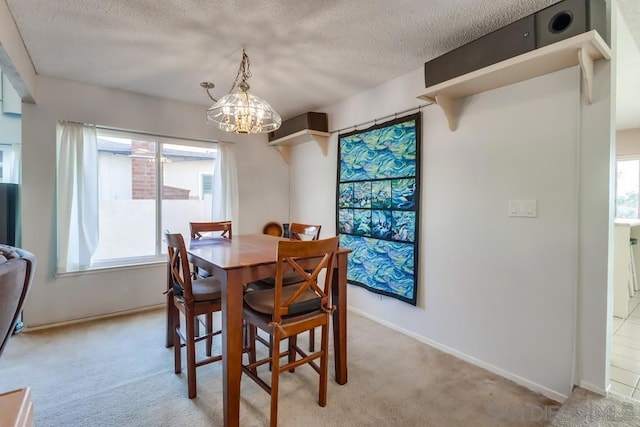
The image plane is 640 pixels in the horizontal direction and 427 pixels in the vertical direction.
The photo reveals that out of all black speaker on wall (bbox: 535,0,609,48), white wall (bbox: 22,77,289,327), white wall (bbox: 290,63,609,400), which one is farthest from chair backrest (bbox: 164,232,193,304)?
black speaker on wall (bbox: 535,0,609,48)

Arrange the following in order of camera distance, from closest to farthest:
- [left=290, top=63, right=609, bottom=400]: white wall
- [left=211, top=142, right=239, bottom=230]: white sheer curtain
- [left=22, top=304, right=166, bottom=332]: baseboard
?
1. [left=290, top=63, right=609, bottom=400]: white wall
2. [left=22, top=304, right=166, bottom=332]: baseboard
3. [left=211, top=142, right=239, bottom=230]: white sheer curtain

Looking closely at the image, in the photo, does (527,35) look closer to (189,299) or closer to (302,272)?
(302,272)

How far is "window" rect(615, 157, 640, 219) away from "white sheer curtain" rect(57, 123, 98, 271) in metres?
6.90

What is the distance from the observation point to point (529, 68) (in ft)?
6.24

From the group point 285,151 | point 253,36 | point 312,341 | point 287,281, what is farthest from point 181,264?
point 285,151

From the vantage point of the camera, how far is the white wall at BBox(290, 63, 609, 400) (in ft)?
6.29

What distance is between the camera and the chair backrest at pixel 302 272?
1594mm

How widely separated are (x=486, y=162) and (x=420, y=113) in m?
0.74

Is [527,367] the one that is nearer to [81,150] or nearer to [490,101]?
[490,101]

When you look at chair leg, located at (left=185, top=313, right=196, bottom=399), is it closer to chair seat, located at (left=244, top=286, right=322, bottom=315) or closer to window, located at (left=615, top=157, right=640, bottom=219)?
chair seat, located at (left=244, top=286, right=322, bottom=315)

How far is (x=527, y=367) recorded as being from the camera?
6.80 feet

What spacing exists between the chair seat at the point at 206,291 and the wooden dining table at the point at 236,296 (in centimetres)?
21

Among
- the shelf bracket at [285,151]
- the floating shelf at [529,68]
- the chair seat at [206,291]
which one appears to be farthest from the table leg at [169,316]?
the floating shelf at [529,68]

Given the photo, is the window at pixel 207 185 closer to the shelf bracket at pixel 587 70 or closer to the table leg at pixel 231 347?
the table leg at pixel 231 347
